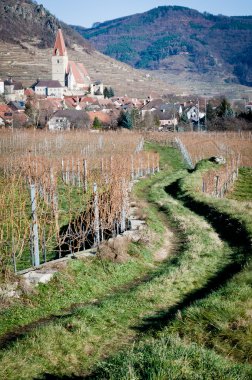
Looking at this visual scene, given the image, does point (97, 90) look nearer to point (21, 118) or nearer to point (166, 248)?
point (21, 118)

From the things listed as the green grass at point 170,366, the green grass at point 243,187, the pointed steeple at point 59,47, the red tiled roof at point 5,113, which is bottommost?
the green grass at point 243,187

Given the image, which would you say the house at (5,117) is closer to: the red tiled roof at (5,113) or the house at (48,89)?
the red tiled roof at (5,113)

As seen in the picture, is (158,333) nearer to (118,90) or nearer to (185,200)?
(185,200)

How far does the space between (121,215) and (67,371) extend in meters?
8.13

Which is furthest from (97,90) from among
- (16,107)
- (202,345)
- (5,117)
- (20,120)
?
(202,345)

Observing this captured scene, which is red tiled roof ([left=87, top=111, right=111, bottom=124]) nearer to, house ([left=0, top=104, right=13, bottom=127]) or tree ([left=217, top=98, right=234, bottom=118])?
house ([left=0, top=104, right=13, bottom=127])

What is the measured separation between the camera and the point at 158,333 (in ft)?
22.4

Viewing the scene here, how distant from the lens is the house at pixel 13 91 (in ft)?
382

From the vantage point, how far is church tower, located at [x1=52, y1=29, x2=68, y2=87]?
14850cm

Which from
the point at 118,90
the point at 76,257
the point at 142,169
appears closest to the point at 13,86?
the point at 118,90

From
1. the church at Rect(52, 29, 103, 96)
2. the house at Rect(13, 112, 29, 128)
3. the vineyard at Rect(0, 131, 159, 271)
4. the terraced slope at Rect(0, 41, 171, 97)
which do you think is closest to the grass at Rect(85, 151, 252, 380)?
the vineyard at Rect(0, 131, 159, 271)

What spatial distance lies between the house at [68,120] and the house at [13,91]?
44.9 m

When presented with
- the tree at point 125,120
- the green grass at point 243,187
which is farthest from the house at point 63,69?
the green grass at point 243,187

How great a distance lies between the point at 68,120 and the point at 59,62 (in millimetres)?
84011
